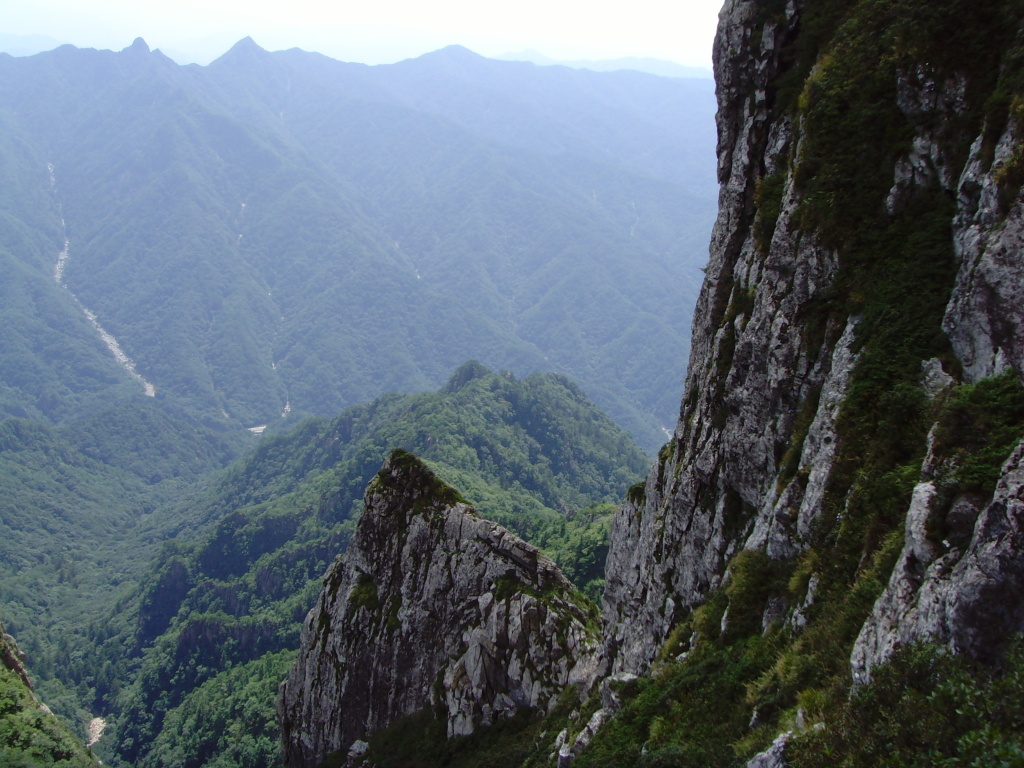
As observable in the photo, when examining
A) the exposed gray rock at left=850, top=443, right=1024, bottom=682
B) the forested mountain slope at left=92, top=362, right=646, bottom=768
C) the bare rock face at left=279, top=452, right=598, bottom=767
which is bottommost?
the forested mountain slope at left=92, top=362, right=646, bottom=768

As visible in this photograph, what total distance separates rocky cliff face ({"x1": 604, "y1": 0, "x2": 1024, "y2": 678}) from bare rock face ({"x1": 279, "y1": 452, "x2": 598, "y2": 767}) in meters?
12.7

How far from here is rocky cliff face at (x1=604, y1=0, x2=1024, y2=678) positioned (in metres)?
12.2

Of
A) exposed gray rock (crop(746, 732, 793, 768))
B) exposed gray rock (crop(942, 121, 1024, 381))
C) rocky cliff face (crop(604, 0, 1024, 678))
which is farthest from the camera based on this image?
exposed gray rock (crop(942, 121, 1024, 381))

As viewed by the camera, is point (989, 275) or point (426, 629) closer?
point (989, 275)

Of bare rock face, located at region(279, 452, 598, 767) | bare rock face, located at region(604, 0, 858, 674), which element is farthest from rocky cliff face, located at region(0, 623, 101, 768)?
bare rock face, located at region(604, 0, 858, 674)

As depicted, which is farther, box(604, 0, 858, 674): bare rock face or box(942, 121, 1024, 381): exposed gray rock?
box(604, 0, 858, 674): bare rock face

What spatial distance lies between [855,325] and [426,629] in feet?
113

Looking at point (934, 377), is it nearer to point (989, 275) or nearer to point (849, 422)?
point (849, 422)

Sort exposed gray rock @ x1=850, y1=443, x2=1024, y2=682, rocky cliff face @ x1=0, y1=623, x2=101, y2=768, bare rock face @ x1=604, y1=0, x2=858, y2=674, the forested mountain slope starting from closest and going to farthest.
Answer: exposed gray rock @ x1=850, y1=443, x2=1024, y2=682 < bare rock face @ x1=604, y1=0, x2=858, y2=674 < rocky cliff face @ x1=0, y1=623, x2=101, y2=768 < the forested mountain slope

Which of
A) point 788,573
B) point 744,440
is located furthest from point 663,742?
point 744,440

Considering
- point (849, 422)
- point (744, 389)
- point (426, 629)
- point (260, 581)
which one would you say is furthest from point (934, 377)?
point (260, 581)

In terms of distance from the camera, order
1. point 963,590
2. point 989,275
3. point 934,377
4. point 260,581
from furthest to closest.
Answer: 1. point 260,581
2. point 934,377
3. point 989,275
4. point 963,590

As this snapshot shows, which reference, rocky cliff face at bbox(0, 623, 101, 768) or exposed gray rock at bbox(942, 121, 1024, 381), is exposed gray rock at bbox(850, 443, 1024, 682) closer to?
exposed gray rock at bbox(942, 121, 1024, 381)

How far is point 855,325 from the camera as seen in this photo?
59.1 feet
